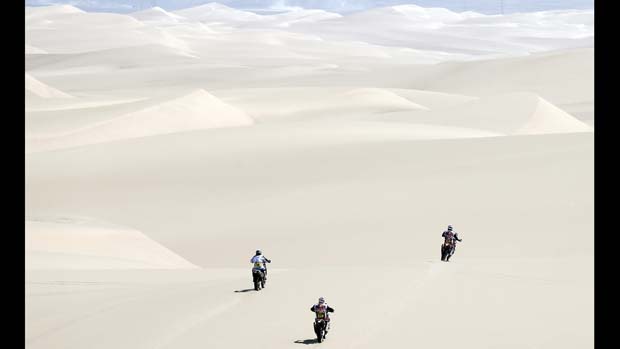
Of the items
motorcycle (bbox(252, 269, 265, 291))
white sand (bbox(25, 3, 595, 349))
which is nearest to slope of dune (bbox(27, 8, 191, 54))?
white sand (bbox(25, 3, 595, 349))

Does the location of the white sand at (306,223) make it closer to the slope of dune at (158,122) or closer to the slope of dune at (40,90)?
the slope of dune at (158,122)

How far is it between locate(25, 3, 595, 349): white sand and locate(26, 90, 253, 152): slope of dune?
0.11 metres

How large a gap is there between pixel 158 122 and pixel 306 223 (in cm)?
2334

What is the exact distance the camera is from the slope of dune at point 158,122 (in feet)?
127

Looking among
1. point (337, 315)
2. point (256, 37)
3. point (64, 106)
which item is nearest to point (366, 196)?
point (337, 315)

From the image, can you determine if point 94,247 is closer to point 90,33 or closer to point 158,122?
point 158,122

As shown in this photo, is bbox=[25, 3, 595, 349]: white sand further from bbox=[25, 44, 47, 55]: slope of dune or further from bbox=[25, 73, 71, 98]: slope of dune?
bbox=[25, 44, 47, 55]: slope of dune

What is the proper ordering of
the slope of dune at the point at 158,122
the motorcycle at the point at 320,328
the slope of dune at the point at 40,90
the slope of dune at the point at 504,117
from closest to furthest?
the motorcycle at the point at 320,328, the slope of dune at the point at 158,122, the slope of dune at the point at 504,117, the slope of dune at the point at 40,90

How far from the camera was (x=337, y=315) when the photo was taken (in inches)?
408

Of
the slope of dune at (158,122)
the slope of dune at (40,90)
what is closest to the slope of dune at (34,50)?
the slope of dune at (40,90)

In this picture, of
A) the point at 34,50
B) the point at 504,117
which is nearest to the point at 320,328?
the point at 504,117

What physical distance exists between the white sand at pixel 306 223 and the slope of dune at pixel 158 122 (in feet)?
0.37

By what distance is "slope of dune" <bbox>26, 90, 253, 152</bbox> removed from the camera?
127 ft

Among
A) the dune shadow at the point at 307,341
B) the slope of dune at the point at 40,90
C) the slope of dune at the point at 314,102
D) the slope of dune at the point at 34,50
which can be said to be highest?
the slope of dune at the point at 34,50
